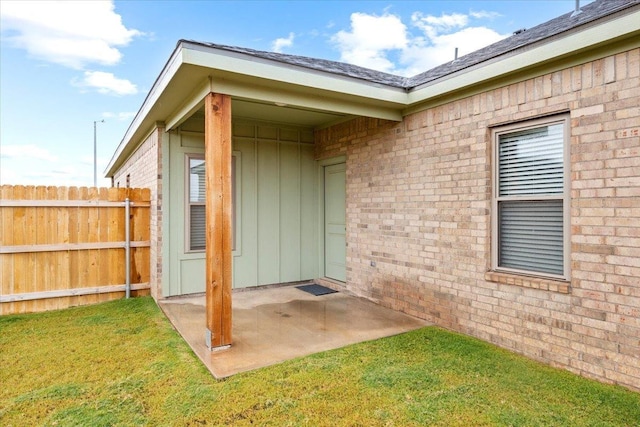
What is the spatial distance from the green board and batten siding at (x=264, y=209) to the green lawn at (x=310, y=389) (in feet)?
7.00

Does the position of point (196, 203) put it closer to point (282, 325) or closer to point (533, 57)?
point (282, 325)

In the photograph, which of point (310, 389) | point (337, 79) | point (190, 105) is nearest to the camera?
point (310, 389)

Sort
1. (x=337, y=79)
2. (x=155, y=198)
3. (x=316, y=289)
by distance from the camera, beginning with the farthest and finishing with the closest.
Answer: (x=316, y=289) < (x=155, y=198) < (x=337, y=79)

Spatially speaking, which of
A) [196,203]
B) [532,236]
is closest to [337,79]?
[532,236]

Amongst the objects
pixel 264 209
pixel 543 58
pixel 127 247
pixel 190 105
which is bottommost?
pixel 127 247

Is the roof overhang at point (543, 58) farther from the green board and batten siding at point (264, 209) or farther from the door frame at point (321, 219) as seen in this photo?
the green board and batten siding at point (264, 209)

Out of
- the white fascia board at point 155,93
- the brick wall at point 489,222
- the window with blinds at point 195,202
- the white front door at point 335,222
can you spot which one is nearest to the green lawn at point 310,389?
the brick wall at point 489,222

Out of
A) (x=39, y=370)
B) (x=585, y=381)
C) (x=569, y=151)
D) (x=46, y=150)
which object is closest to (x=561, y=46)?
(x=569, y=151)

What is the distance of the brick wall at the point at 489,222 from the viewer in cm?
309

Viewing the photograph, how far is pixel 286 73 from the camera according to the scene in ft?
13.5

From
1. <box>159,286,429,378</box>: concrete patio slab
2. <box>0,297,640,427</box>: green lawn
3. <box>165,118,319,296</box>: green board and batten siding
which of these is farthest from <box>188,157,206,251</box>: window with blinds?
<box>0,297,640,427</box>: green lawn

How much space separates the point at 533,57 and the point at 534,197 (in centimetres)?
136

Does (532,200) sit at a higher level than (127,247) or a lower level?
higher

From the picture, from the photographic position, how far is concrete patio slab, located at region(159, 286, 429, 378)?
3713 mm
